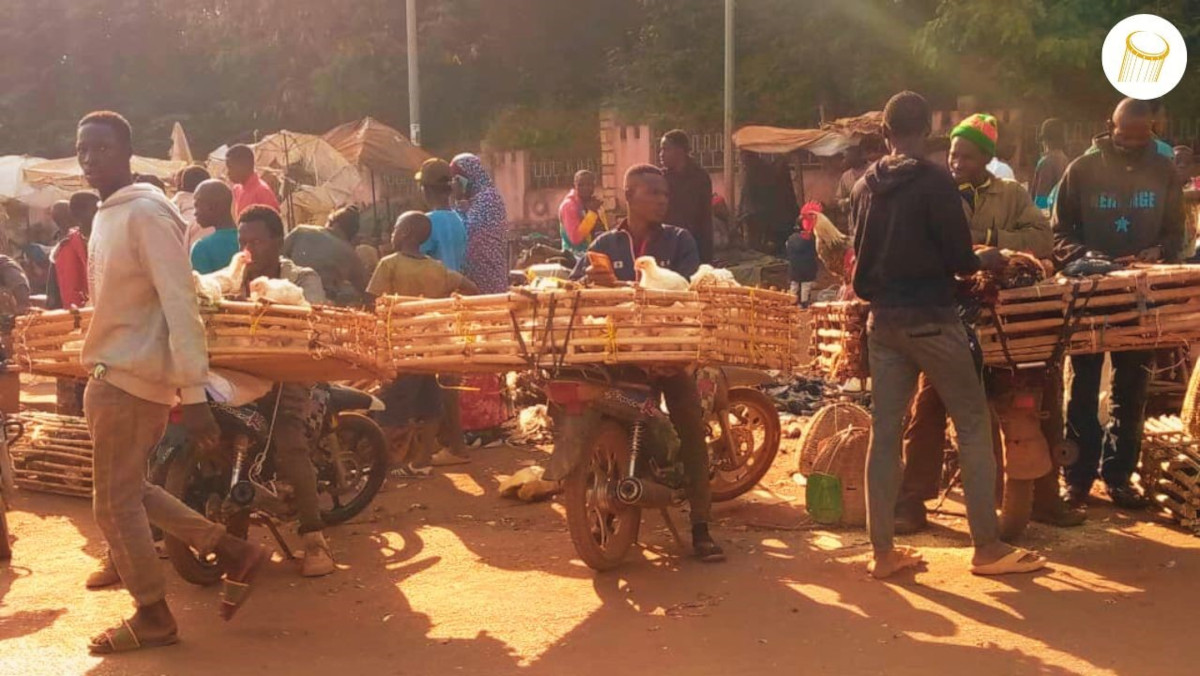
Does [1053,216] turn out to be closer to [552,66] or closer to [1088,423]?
[1088,423]

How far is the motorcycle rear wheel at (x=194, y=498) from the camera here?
6105 millimetres

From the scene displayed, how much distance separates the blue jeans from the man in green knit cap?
51cm

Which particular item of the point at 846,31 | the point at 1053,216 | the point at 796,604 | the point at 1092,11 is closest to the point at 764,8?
the point at 846,31

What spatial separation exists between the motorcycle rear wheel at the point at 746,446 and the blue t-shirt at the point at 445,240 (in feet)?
7.61

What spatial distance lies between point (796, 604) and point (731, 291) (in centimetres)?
138

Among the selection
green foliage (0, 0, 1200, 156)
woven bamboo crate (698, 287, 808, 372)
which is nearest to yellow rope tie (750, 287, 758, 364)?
woven bamboo crate (698, 287, 808, 372)

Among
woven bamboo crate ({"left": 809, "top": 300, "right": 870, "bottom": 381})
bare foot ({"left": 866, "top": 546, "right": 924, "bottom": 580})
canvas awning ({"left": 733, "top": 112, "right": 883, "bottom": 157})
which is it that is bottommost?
bare foot ({"left": 866, "top": 546, "right": 924, "bottom": 580})

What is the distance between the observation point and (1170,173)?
6816 millimetres

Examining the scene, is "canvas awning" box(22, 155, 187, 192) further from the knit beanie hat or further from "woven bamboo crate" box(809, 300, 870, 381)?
the knit beanie hat

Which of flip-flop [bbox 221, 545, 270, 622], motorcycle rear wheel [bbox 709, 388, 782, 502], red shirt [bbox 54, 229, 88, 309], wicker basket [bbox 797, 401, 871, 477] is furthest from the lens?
red shirt [bbox 54, 229, 88, 309]

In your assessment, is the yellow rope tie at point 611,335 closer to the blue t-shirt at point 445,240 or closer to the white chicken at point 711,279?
the white chicken at point 711,279

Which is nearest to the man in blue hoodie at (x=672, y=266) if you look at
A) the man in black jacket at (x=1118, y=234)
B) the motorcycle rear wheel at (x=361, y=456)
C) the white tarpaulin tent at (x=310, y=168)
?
the motorcycle rear wheel at (x=361, y=456)

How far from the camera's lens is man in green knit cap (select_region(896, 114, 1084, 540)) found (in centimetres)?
637

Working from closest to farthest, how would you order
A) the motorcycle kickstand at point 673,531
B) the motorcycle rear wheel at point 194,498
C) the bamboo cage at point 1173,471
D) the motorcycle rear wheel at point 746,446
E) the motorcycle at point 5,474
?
the motorcycle rear wheel at point 194,498 < the bamboo cage at point 1173,471 < the motorcycle kickstand at point 673,531 < the motorcycle at point 5,474 < the motorcycle rear wheel at point 746,446
